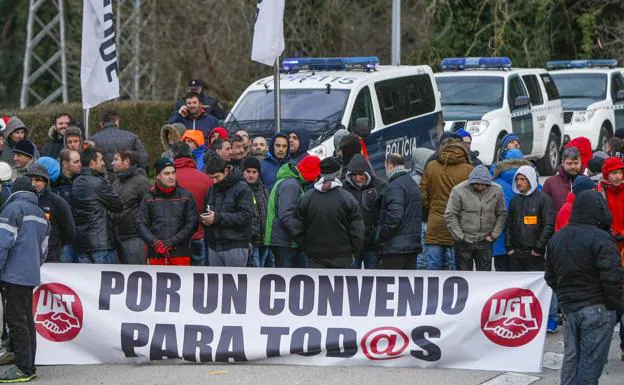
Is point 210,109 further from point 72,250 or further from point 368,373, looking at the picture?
point 368,373

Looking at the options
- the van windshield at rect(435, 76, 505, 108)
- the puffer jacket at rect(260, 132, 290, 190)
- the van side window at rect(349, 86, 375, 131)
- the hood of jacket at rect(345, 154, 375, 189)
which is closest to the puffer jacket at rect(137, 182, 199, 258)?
the hood of jacket at rect(345, 154, 375, 189)

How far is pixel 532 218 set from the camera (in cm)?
1105

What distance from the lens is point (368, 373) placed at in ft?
32.0

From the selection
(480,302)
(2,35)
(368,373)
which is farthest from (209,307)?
(2,35)

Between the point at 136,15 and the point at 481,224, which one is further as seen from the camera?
the point at 136,15

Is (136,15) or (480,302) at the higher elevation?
(136,15)

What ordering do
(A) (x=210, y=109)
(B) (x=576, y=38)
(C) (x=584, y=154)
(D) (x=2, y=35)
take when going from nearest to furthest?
(C) (x=584, y=154), (A) (x=210, y=109), (B) (x=576, y=38), (D) (x=2, y=35)

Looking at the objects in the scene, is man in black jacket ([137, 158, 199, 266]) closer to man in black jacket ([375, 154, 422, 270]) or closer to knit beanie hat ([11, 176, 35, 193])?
knit beanie hat ([11, 176, 35, 193])

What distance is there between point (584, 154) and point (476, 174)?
203cm

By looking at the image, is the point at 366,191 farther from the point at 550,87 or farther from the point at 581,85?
the point at 581,85

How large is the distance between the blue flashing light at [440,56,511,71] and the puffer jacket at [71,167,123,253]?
12.2 m

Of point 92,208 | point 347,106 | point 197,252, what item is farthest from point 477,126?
point 92,208

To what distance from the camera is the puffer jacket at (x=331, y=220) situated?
414 inches

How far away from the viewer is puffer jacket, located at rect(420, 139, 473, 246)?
456 inches
